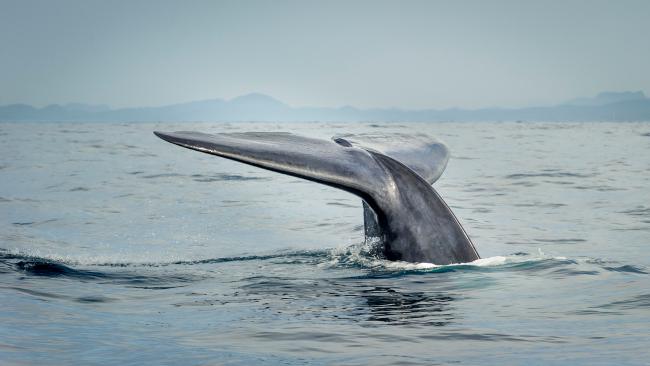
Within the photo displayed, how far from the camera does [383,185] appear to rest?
26.0ft

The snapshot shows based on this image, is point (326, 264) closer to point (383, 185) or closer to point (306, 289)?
point (306, 289)

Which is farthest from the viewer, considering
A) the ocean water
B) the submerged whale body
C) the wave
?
the wave

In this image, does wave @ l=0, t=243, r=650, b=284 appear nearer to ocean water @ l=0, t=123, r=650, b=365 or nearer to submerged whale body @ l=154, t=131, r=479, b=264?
ocean water @ l=0, t=123, r=650, b=365

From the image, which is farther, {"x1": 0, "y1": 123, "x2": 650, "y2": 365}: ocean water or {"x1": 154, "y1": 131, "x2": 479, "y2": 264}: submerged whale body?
{"x1": 154, "y1": 131, "x2": 479, "y2": 264}: submerged whale body

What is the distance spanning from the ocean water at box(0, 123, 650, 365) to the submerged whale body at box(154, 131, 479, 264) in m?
0.26

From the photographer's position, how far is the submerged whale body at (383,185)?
7.36 m

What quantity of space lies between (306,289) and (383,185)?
122 cm

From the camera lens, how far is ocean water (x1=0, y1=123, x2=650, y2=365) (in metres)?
5.79

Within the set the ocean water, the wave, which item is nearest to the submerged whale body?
the wave

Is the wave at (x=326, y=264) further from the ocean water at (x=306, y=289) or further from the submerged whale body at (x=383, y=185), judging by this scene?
the submerged whale body at (x=383, y=185)

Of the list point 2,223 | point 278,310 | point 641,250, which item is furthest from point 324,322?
point 2,223

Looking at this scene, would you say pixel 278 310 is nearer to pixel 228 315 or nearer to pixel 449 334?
pixel 228 315

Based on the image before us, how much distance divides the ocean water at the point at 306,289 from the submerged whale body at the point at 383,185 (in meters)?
0.26

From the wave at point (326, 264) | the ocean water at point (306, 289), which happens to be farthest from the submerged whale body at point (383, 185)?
the ocean water at point (306, 289)
